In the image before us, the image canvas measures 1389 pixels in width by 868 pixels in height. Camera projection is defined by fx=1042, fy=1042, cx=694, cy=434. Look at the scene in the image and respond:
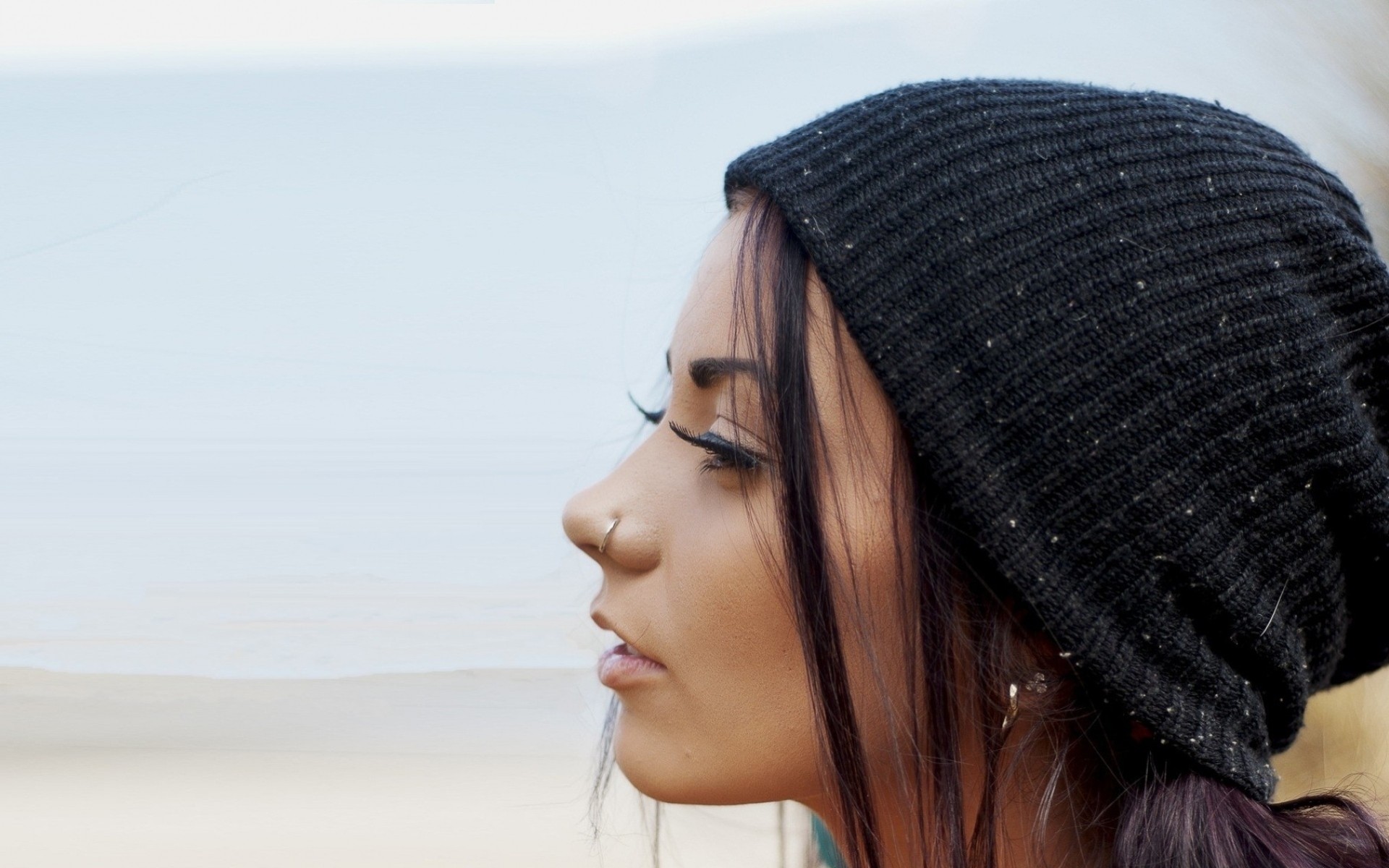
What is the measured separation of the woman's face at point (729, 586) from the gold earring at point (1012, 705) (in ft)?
0.51

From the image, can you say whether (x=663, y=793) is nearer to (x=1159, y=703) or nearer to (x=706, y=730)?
(x=706, y=730)

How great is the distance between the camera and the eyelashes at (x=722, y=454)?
1158 millimetres

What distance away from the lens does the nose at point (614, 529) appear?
1188 mm

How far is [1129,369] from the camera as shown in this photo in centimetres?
111

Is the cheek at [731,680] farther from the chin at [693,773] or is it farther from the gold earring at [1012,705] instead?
the gold earring at [1012,705]

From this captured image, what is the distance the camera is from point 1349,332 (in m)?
1.24

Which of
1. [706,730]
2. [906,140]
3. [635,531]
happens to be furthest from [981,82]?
[706,730]

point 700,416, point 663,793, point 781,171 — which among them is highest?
point 781,171

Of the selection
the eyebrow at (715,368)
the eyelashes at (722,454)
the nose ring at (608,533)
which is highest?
the eyebrow at (715,368)

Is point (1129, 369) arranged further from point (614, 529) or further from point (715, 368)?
point (614, 529)

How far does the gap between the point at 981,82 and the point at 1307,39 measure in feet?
3.78

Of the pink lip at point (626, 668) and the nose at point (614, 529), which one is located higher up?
the nose at point (614, 529)

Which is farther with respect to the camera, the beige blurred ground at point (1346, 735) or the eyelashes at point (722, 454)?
the beige blurred ground at point (1346, 735)

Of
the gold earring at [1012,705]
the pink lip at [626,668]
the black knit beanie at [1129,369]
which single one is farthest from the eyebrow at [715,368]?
the gold earring at [1012,705]
